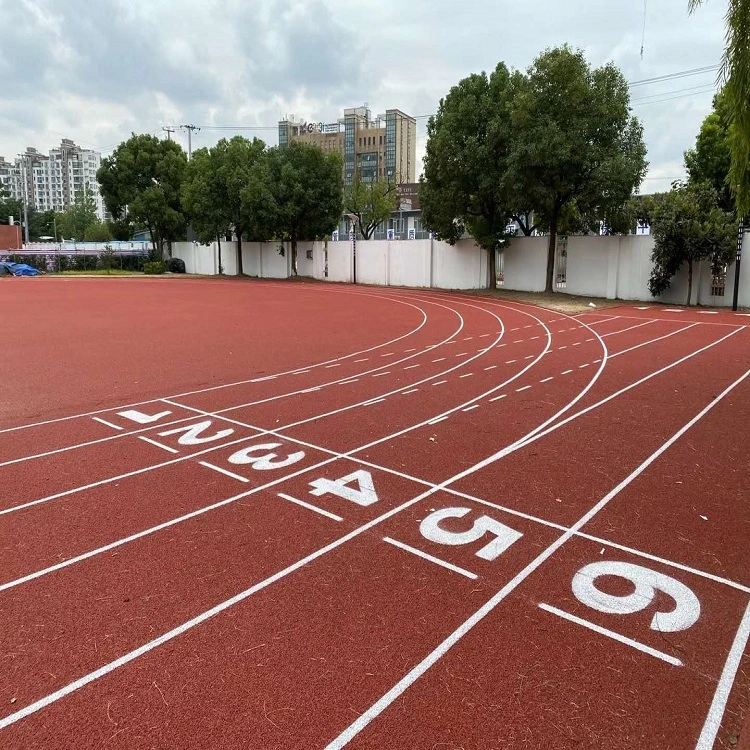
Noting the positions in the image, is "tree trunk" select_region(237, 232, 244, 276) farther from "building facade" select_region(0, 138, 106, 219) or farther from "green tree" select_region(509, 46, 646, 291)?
"building facade" select_region(0, 138, 106, 219)

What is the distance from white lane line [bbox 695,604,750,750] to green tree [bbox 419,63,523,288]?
23415 millimetres

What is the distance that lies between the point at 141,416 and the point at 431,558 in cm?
503

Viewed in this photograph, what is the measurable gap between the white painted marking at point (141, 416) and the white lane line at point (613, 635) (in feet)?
18.4

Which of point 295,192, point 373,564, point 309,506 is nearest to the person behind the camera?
point 373,564

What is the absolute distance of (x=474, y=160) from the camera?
88.7 ft

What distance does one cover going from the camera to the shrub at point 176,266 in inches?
2174

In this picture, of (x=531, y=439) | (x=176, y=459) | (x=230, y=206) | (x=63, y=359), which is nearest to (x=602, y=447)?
(x=531, y=439)

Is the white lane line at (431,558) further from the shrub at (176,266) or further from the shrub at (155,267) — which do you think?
the shrub at (176,266)

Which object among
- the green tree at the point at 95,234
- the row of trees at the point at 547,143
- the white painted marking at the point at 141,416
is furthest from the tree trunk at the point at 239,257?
the green tree at the point at 95,234

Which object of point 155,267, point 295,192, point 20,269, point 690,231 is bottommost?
point 20,269

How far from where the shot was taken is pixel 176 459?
6.44 metres

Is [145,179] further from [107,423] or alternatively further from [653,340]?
[107,423]

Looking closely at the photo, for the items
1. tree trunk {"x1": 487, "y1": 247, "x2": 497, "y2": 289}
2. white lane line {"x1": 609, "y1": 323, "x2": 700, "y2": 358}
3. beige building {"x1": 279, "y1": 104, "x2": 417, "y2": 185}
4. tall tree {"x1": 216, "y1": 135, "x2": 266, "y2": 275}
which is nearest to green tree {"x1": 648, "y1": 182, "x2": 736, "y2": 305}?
white lane line {"x1": 609, "y1": 323, "x2": 700, "y2": 358}

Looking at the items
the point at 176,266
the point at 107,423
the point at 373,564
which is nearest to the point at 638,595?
the point at 373,564
